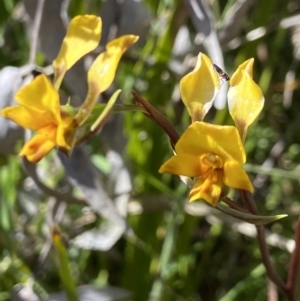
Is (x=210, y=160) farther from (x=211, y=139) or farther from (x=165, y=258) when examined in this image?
(x=165, y=258)

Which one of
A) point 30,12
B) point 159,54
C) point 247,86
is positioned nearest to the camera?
point 247,86

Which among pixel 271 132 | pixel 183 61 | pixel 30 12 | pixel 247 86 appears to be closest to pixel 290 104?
pixel 271 132

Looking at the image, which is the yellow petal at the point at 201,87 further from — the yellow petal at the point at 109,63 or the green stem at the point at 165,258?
the green stem at the point at 165,258

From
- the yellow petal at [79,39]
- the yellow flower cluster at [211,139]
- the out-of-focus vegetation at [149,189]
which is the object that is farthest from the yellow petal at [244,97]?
the out-of-focus vegetation at [149,189]

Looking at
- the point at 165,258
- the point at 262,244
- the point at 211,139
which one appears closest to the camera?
the point at 211,139

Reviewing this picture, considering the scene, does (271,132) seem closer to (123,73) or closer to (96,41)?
(123,73)

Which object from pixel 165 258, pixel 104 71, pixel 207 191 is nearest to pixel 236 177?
pixel 207 191
